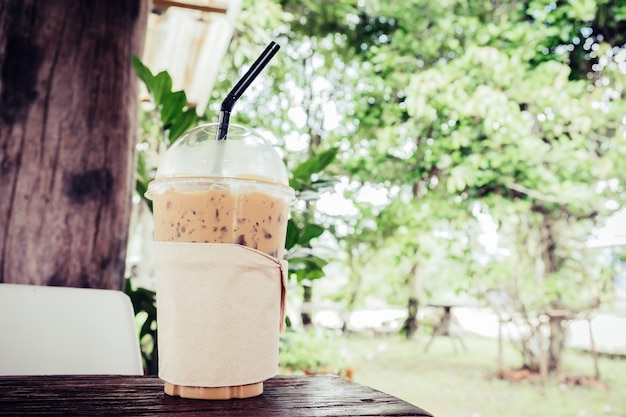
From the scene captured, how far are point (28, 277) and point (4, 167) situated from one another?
242mm

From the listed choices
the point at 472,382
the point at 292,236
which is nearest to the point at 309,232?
the point at 292,236

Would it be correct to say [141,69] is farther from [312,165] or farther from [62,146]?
Answer: [312,165]

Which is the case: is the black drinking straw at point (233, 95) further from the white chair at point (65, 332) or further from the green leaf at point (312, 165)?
the green leaf at point (312, 165)

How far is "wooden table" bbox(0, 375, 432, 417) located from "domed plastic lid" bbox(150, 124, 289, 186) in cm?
23

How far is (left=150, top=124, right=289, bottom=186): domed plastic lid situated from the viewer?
2.03 feet

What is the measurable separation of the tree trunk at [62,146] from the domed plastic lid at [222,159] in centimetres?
68

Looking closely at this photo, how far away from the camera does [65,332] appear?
3.03ft

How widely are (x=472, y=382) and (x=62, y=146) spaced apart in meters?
4.28

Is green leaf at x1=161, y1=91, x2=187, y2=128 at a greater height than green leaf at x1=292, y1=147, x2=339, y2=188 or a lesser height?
greater

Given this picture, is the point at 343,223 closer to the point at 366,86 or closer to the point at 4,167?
the point at 366,86

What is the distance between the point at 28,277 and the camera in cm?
120

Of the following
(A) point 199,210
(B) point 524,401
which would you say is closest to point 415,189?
(B) point 524,401

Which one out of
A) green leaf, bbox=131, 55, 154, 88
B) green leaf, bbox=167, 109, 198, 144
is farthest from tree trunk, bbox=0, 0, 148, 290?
green leaf, bbox=167, 109, 198, 144

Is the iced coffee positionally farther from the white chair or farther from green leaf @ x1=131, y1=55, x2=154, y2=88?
green leaf @ x1=131, y1=55, x2=154, y2=88
